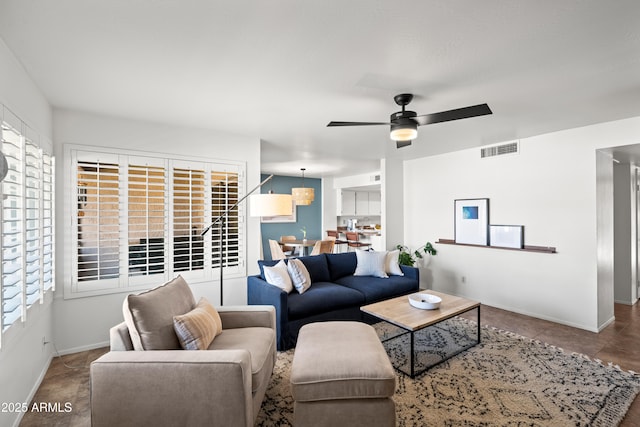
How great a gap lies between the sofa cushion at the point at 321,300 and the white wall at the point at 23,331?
6.77 ft

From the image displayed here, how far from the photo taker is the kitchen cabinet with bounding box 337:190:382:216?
9422 millimetres

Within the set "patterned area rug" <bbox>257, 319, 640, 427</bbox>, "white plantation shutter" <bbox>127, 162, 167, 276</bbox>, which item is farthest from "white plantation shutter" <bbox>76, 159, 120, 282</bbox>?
"patterned area rug" <bbox>257, 319, 640, 427</bbox>

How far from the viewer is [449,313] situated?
2930mm

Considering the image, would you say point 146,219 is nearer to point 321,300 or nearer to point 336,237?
point 321,300

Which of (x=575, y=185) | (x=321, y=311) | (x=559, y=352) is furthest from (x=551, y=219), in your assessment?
(x=321, y=311)

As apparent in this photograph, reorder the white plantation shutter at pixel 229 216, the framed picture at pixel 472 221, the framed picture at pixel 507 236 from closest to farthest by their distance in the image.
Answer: the white plantation shutter at pixel 229 216 → the framed picture at pixel 507 236 → the framed picture at pixel 472 221

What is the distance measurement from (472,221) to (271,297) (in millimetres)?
3422

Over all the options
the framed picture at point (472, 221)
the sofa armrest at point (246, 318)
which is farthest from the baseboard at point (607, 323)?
the sofa armrest at point (246, 318)

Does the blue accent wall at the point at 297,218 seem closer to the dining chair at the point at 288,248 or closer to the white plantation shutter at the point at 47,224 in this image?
the dining chair at the point at 288,248

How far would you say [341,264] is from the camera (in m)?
4.48

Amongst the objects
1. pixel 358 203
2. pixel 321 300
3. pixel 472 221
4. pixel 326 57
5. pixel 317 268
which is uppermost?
pixel 326 57

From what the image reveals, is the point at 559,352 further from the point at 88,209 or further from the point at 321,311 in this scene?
the point at 88,209

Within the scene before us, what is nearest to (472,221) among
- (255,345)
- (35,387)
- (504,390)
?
(504,390)

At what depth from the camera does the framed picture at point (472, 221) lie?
4.69m
